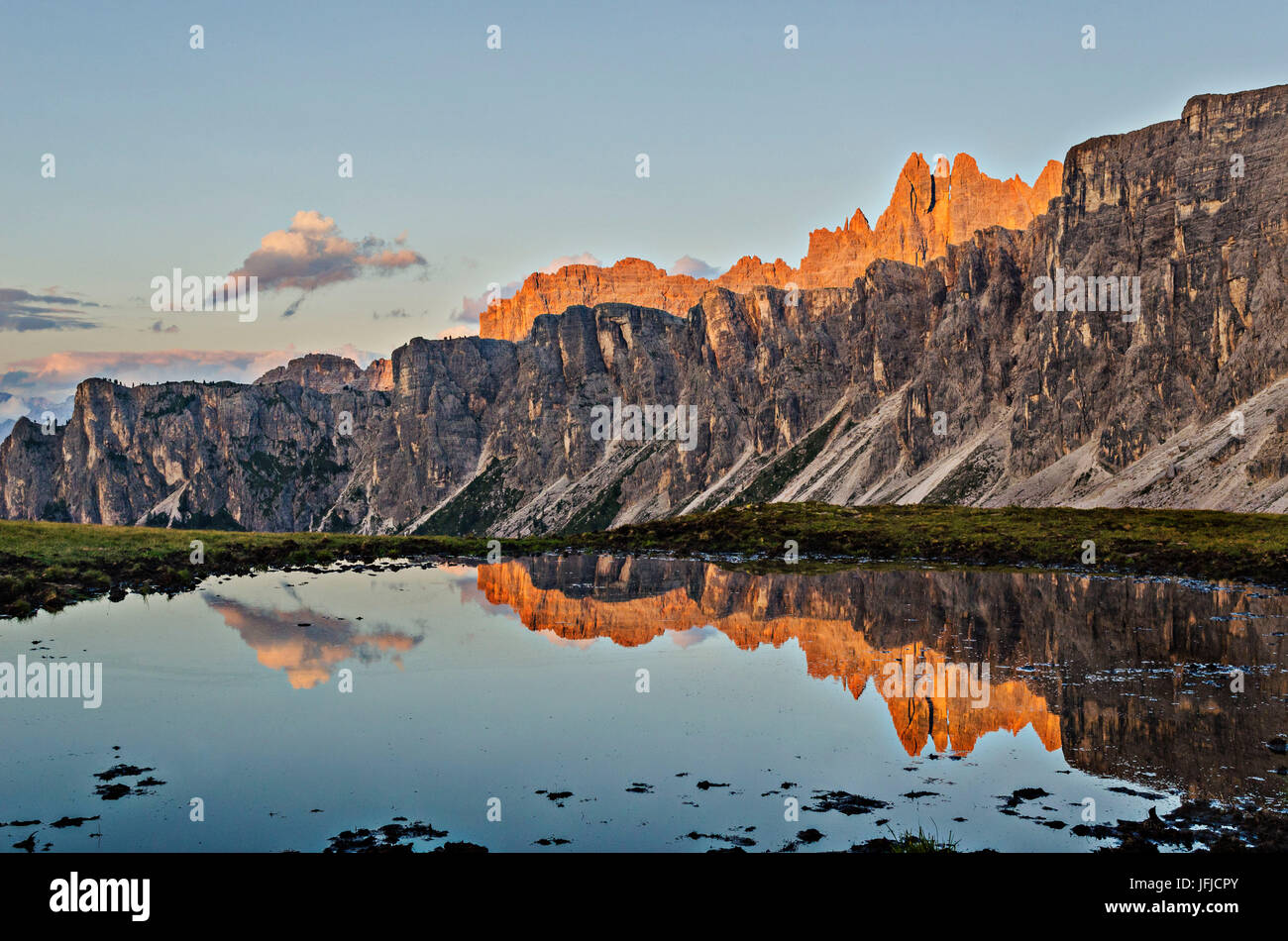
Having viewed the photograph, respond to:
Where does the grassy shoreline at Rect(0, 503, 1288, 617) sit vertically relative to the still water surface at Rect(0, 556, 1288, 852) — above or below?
above

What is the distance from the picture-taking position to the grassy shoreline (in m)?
Answer: 63.6

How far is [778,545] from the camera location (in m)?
91.6

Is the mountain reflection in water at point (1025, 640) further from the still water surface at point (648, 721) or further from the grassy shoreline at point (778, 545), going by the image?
the grassy shoreline at point (778, 545)

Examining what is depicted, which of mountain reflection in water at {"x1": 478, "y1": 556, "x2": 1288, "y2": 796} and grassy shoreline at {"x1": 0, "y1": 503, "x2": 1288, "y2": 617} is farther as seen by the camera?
grassy shoreline at {"x1": 0, "y1": 503, "x2": 1288, "y2": 617}

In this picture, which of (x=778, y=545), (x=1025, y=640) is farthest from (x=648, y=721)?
(x=778, y=545)

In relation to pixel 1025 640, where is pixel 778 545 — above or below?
above

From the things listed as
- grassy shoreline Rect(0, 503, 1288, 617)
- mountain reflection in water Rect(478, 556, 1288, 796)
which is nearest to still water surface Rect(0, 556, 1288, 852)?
mountain reflection in water Rect(478, 556, 1288, 796)

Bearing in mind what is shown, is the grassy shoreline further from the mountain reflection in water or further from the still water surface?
the still water surface

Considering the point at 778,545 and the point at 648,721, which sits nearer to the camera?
the point at 648,721

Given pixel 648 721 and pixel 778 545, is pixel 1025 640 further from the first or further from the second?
pixel 778 545

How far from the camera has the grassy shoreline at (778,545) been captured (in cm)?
6356

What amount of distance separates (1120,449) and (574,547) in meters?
92.7

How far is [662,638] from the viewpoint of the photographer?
44.6m
